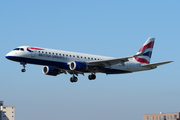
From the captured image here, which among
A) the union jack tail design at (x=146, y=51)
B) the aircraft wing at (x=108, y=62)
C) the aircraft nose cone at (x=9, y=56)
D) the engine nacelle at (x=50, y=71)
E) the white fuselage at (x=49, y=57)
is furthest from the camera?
the union jack tail design at (x=146, y=51)

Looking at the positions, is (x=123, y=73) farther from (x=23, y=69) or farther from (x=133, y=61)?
(x=23, y=69)

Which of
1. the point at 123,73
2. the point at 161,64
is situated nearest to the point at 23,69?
the point at 123,73

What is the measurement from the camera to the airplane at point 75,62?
61.5 m

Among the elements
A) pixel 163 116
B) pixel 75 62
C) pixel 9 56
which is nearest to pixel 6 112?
pixel 163 116

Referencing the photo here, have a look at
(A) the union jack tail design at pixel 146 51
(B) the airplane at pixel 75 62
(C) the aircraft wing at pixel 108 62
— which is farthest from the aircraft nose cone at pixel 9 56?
(A) the union jack tail design at pixel 146 51

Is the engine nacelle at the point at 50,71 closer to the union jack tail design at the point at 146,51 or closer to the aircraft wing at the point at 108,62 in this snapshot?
the aircraft wing at the point at 108,62

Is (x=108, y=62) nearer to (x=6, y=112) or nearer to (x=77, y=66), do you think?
→ (x=77, y=66)

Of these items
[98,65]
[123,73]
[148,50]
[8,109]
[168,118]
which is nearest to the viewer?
[98,65]

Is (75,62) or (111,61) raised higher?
(111,61)

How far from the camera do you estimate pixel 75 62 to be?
6412 cm

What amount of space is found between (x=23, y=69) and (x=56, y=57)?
621 centimetres

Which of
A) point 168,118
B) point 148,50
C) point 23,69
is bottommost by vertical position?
point 168,118

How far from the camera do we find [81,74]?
→ 229 feet

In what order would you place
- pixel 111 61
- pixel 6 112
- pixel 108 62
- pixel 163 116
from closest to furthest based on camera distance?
pixel 111 61, pixel 108 62, pixel 163 116, pixel 6 112
